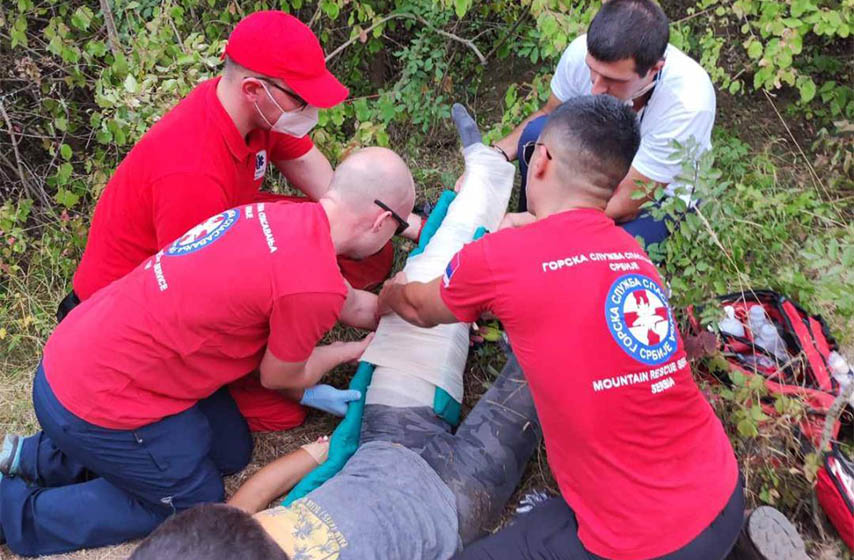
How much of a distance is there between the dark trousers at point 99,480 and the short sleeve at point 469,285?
3.58ft

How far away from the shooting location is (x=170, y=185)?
2.56 m

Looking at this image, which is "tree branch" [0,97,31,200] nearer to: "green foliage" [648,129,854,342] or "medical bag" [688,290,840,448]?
"green foliage" [648,129,854,342]

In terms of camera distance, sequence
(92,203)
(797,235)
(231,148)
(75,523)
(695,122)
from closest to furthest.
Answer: (75,523) → (231,148) → (695,122) → (797,235) → (92,203)

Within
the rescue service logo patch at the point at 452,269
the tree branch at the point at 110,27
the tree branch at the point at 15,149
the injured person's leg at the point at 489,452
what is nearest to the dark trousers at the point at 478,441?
the injured person's leg at the point at 489,452

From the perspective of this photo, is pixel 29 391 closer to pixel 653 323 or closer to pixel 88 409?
pixel 88 409

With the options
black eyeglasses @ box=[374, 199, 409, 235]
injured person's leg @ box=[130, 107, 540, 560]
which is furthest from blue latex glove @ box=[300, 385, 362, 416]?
black eyeglasses @ box=[374, 199, 409, 235]

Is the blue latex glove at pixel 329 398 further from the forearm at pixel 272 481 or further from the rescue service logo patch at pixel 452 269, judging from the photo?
the rescue service logo patch at pixel 452 269

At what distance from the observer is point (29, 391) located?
11.2ft

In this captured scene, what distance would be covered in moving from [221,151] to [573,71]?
168 centimetres

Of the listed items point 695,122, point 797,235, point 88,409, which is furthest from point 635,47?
point 88,409

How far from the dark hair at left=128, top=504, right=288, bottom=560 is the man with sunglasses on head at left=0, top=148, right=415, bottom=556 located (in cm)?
93

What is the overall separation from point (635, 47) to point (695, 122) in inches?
19.2

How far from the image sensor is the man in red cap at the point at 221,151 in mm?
2582

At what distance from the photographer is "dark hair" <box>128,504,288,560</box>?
1.22 meters
